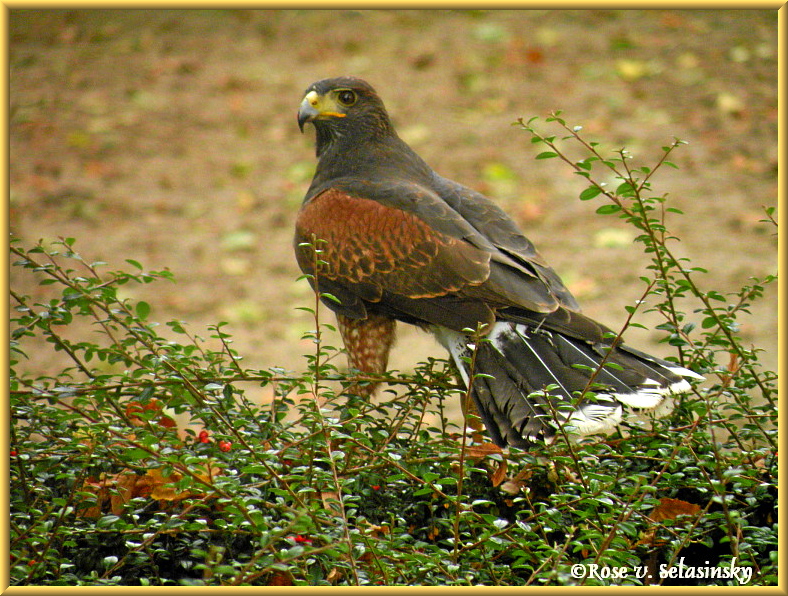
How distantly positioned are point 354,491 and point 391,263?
1422mm

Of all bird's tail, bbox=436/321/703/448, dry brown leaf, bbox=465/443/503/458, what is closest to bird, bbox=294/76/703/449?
bird's tail, bbox=436/321/703/448

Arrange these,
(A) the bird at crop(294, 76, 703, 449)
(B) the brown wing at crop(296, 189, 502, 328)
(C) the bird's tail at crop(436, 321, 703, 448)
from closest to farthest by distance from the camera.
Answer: (C) the bird's tail at crop(436, 321, 703, 448)
(A) the bird at crop(294, 76, 703, 449)
(B) the brown wing at crop(296, 189, 502, 328)

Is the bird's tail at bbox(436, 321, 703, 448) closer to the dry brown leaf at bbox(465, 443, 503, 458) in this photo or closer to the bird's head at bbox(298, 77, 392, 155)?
the dry brown leaf at bbox(465, 443, 503, 458)

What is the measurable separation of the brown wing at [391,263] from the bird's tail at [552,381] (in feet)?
0.68

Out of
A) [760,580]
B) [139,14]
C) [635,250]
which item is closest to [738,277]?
[635,250]

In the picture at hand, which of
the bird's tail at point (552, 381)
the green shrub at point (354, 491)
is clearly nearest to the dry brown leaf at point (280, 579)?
the green shrub at point (354, 491)

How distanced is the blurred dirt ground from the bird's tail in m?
3.22

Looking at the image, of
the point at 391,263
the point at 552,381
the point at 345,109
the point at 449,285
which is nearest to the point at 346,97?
the point at 345,109

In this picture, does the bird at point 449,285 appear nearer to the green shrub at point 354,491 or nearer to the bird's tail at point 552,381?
the bird's tail at point 552,381

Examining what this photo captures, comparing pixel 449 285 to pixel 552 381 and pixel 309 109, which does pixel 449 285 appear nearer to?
pixel 552 381

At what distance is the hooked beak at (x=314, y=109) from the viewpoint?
173 inches

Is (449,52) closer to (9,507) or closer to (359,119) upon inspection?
(359,119)

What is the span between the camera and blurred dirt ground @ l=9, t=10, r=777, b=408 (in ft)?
25.2

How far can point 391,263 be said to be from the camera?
12.7ft
